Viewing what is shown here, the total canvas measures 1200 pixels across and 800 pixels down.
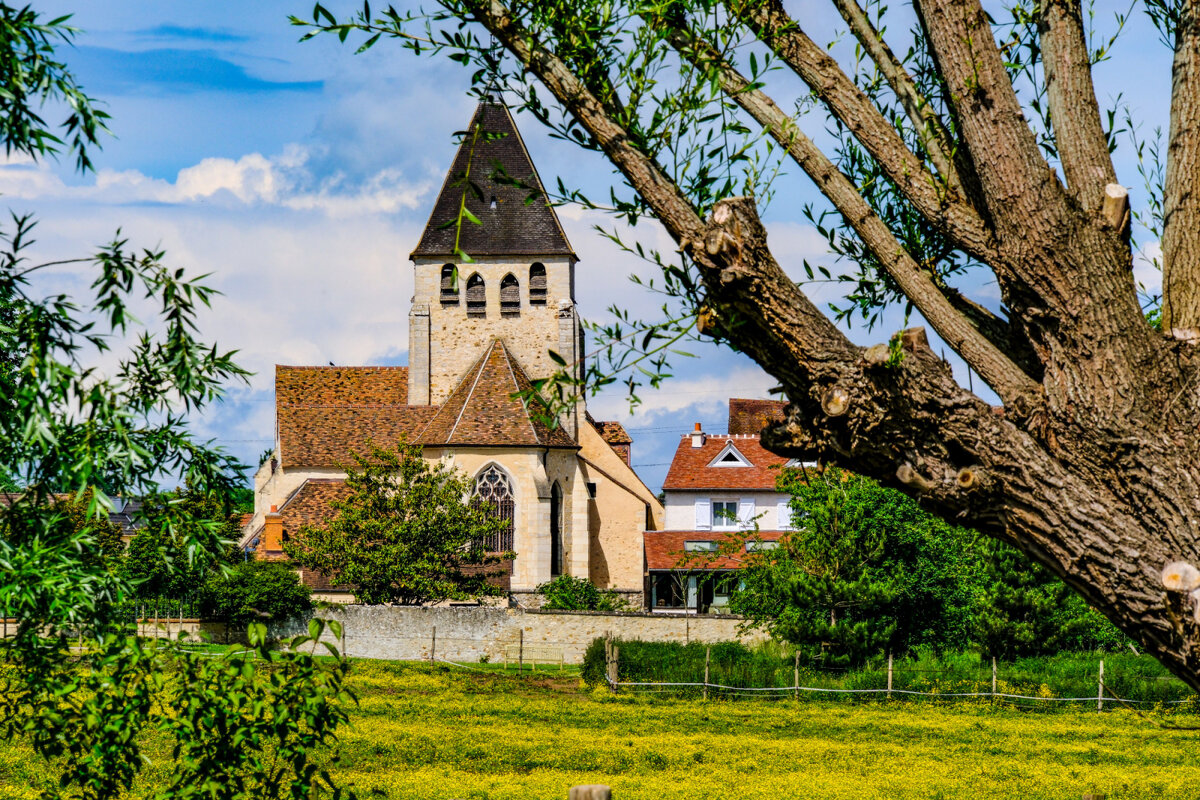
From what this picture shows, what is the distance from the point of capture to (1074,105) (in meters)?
3.98

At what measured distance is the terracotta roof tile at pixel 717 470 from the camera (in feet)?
160

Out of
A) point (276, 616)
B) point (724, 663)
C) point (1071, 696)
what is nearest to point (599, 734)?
point (724, 663)

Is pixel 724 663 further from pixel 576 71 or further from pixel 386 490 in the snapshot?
pixel 576 71

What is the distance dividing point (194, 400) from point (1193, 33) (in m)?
4.58

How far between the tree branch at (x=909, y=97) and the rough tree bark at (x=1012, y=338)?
20 millimetres

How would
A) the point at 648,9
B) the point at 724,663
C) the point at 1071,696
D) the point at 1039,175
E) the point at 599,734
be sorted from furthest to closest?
the point at 724,663, the point at 1071,696, the point at 599,734, the point at 648,9, the point at 1039,175

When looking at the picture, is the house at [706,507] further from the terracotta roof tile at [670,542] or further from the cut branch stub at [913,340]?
the cut branch stub at [913,340]

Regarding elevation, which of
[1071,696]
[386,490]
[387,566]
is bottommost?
[1071,696]

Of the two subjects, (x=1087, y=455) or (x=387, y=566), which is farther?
(x=387, y=566)

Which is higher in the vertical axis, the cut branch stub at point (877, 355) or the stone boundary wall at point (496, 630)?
the cut branch stub at point (877, 355)

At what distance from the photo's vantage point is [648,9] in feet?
13.9

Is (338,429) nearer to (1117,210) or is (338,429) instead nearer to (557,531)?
(557,531)

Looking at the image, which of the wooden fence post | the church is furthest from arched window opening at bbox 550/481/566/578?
the wooden fence post

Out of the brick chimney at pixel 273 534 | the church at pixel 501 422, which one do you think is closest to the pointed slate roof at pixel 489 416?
the church at pixel 501 422
